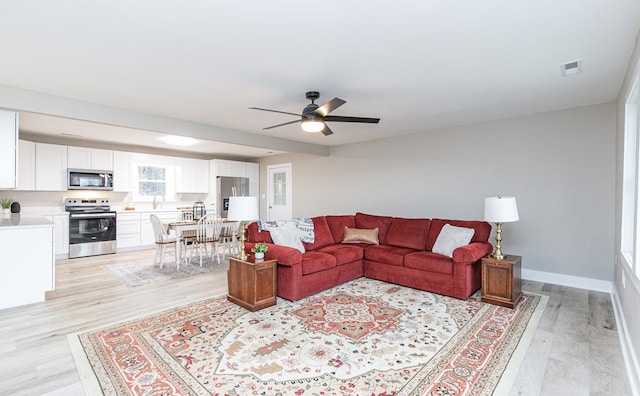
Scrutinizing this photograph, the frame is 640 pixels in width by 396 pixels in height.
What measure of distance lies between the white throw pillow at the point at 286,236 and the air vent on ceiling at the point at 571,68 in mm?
3399

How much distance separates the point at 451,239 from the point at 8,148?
5422 millimetres

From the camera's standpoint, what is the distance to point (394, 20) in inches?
81.0

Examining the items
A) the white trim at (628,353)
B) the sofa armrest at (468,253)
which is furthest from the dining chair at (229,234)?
the white trim at (628,353)

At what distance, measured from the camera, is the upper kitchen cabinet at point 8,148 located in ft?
11.4

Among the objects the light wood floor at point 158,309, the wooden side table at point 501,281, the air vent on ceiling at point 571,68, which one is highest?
the air vent on ceiling at point 571,68

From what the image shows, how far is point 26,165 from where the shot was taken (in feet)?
18.1

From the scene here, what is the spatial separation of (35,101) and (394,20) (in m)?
3.91

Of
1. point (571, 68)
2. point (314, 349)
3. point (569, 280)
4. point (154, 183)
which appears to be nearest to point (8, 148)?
point (154, 183)

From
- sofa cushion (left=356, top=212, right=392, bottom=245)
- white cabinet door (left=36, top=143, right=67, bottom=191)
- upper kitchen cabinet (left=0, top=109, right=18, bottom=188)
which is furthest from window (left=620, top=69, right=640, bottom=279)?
white cabinet door (left=36, top=143, right=67, bottom=191)

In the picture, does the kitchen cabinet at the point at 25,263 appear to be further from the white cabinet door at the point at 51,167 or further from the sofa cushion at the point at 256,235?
the white cabinet door at the point at 51,167

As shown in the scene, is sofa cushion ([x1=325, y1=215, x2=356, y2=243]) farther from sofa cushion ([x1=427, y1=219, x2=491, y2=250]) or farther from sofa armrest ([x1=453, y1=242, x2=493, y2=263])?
sofa armrest ([x1=453, y1=242, x2=493, y2=263])

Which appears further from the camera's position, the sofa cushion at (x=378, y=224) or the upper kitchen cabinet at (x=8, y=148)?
the sofa cushion at (x=378, y=224)

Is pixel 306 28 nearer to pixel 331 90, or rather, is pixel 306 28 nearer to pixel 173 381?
pixel 331 90

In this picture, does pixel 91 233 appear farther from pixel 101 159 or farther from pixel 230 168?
pixel 230 168
